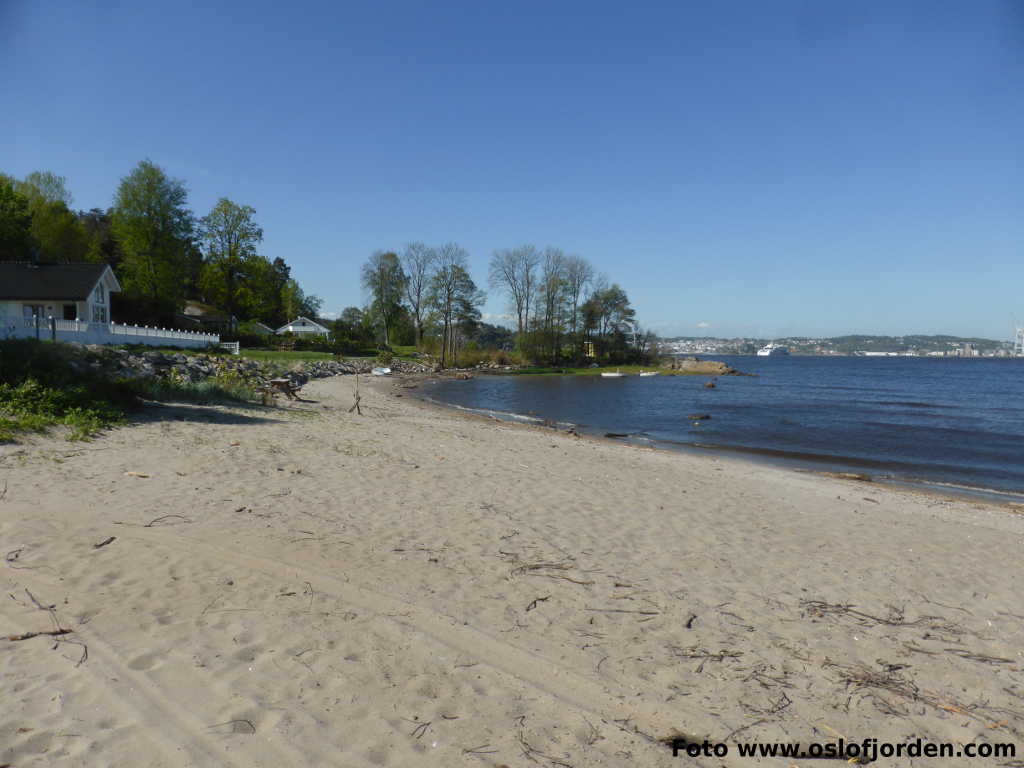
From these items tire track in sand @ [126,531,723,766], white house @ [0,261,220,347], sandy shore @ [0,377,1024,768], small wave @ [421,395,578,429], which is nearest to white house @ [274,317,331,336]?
white house @ [0,261,220,347]

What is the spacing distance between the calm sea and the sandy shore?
10.6 m

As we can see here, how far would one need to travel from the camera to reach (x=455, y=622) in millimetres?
4750

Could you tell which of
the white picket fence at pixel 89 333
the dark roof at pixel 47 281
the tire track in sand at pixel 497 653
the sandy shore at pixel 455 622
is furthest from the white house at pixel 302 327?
the tire track in sand at pixel 497 653

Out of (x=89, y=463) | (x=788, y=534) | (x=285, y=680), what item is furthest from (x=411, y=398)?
(x=285, y=680)

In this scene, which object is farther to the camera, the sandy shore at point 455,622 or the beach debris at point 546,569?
the beach debris at point 546,569

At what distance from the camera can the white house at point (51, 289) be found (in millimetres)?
37594

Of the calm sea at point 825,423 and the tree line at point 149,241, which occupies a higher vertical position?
the tree line at point 149,241

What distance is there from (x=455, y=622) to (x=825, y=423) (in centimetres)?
2776

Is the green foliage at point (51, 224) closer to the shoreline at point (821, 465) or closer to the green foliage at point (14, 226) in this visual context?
the green foliage at point (14, 226)

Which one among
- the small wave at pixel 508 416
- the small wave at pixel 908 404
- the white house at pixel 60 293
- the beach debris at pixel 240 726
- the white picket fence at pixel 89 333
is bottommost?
the small wave at pixel 508 416

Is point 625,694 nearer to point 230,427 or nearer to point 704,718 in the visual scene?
point 704,718

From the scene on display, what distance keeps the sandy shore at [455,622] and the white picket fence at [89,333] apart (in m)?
20.0

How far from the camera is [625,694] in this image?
394cm

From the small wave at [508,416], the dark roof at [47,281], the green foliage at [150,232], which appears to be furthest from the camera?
the green foliage at [150,232]
